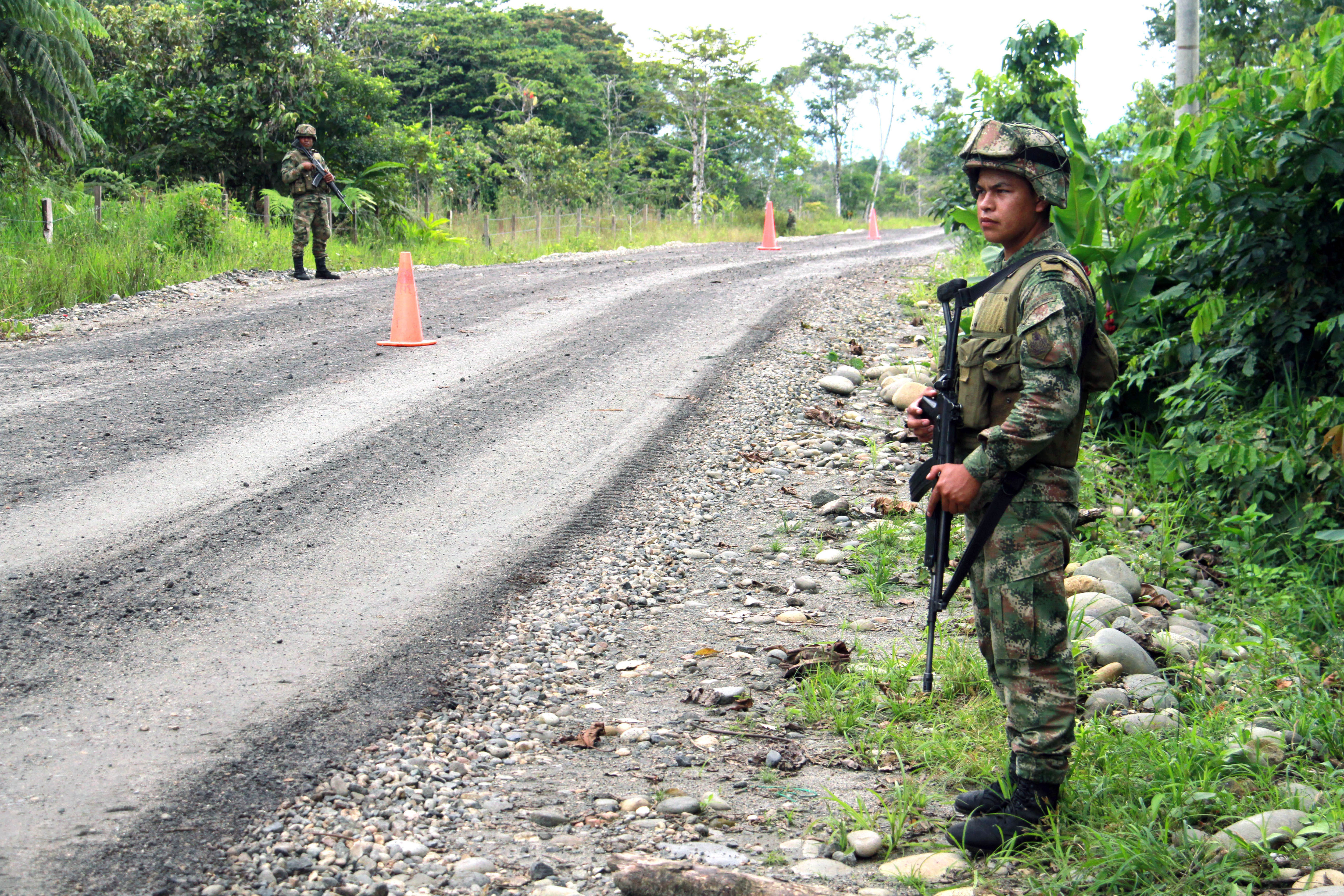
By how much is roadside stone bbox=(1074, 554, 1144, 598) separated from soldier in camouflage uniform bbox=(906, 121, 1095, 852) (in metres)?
2.04

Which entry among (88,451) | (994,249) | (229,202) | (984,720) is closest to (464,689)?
(984,720)

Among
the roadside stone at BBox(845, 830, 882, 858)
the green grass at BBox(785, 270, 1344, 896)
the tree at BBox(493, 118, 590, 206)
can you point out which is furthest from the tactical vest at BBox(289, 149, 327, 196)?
the tree at BBox(493, 118, 590, 206)

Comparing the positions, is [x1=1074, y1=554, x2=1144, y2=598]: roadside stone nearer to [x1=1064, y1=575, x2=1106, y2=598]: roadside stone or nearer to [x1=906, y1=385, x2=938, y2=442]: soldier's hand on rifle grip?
[x1=1064, y1=575, x2=1106, y2=598]: roadside stone

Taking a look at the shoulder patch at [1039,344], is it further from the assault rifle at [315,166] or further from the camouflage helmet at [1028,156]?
the assault rifle at [315,166]

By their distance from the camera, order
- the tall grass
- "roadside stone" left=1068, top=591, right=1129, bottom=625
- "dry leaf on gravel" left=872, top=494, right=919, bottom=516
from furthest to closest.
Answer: the tall grass < "dry leaf on gravel" left=872, top=494, right=919, bottom=516 < "roadside stone" left=1068, top=591, right=1129, bottom=625

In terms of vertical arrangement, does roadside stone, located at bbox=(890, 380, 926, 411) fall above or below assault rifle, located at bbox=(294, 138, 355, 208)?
below

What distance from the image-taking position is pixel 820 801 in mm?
3133

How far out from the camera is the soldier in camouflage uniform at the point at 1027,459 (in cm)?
273

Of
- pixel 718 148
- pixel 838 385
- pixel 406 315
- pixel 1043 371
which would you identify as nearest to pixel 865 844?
pixel 1043 371

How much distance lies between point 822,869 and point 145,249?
12.3m

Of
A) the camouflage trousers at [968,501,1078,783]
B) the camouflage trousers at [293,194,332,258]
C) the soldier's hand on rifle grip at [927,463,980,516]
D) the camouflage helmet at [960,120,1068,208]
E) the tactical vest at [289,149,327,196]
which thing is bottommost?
the camouflage trousers at [968,501,1078,783]

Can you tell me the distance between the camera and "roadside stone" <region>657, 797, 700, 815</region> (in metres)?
3.06

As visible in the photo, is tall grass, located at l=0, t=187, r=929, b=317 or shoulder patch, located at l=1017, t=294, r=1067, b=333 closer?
shoulder patch, located at l=1017, t=294, r=1067, b=333

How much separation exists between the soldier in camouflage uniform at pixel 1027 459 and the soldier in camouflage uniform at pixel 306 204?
→ 11414 millimetres
